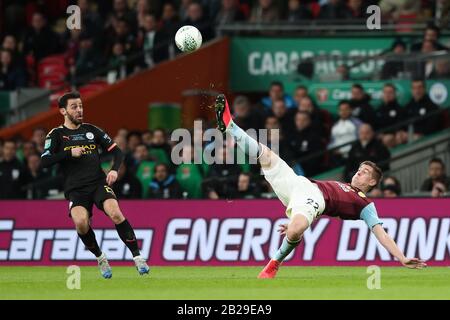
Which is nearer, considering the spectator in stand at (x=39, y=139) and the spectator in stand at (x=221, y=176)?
the spectator in stand at (x=221, y=176)

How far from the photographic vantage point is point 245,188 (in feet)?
68.4

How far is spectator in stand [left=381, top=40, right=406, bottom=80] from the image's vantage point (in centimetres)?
2356

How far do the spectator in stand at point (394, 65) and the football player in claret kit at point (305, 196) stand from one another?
26.8 feet

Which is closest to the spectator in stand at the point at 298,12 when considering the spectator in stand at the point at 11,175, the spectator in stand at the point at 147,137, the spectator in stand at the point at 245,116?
the spectator in stand at the point at 245,116

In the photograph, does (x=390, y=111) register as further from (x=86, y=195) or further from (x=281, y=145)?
(x=86, y=195)

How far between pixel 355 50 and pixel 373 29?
0.66m

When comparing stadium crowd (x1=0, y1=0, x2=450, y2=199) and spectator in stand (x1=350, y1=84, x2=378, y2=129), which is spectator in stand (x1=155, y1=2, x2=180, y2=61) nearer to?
stadium crowd (x1=0, y1=0, x2=450, y2=199)

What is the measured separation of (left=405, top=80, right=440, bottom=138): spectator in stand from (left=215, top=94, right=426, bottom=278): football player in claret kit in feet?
23.1

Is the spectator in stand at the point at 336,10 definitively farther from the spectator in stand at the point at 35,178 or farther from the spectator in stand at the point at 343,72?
the spectator in stand at the point at 35,178

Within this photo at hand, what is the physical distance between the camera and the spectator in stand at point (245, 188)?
2077 cm

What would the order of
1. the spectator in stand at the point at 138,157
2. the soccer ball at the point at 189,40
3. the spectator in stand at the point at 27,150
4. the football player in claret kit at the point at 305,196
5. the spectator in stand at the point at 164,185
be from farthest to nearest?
the spectator in stand at the point at 27,150 → the spectator in stand at the point at 138,157 → the spectator in stand at the point at 164,185 → the soccer ball at the point at 189,40 → the football player in claret kit at the point at 305,196

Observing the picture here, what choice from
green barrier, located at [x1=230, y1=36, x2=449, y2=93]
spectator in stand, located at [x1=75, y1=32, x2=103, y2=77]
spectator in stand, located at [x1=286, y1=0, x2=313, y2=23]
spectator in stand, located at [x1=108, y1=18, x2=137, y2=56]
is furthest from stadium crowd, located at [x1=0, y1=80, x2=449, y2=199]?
spectator in stand, located at [x1=108, y1=18, x2=137, y2=56]

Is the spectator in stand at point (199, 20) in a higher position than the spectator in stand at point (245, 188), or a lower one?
higher

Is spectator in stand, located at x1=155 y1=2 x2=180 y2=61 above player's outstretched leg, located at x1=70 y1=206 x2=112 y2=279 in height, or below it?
above
